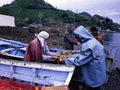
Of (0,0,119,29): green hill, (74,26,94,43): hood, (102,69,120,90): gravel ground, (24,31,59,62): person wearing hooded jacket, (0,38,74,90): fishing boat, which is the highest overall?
(74,26,94,43): hood

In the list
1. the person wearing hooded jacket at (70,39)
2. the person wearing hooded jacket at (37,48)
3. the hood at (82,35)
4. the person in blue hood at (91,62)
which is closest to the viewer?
the person in blue hood at (91,62)

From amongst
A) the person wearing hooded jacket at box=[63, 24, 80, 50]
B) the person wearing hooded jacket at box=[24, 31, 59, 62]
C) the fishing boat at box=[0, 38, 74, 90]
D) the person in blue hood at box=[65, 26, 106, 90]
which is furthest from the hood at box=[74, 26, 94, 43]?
the person wearing hooded jacket at box=[63, 24, 80, 50]

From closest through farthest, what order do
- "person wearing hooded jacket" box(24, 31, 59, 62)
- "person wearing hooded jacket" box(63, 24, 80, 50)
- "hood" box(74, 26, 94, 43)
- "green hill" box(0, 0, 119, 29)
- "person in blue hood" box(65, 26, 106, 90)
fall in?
"person in blue hood" box(65, 26, 106, 90), "hood" box(74, 26, 94, 43), "person wearing hooded jacket" box(24, 31, 59, 62), "person wearing hooded jacket" box(63, 24, 80, 50), "green hill" box(0, 0, 119, 29)

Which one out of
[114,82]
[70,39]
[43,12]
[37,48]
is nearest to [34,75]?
[37,48]

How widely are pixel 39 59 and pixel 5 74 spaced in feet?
4.02

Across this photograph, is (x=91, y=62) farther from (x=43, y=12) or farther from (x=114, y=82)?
(x=43, y=12)

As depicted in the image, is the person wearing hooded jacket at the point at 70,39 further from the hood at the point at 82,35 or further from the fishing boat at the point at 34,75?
the hood at the point at 82,35

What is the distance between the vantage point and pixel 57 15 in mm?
140250

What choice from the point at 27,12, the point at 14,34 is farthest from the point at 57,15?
the point at 14,34

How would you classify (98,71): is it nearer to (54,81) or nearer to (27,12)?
→ (54,81)

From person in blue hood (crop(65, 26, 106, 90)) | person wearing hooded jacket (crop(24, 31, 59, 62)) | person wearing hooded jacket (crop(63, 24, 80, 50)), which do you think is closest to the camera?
person in blue hood (crop(65, 26, 106, 90))

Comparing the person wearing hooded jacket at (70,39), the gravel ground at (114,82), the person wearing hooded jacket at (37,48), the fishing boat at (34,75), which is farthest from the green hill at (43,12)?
the fishing boat at (34,75)

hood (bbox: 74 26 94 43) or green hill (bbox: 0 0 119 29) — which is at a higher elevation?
hood (bbox: 74 26 94 43)

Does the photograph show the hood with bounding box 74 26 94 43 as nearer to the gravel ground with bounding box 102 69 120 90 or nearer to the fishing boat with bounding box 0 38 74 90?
the fishing boat with bounding box 0 38 74 90
